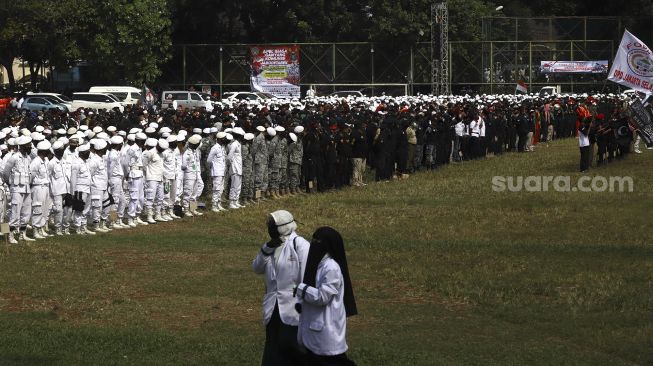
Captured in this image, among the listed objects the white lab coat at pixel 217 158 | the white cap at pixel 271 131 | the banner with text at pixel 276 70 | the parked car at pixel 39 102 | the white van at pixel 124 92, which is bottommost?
the white lab coat at pixel 217 158

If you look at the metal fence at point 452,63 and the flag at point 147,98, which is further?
the metal fence at point 452,63

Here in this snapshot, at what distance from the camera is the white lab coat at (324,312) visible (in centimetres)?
979

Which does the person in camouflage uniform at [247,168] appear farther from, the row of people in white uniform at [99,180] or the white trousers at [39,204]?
the white trousers at [39,204]

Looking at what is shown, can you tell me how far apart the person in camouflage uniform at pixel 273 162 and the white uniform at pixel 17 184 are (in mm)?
9229

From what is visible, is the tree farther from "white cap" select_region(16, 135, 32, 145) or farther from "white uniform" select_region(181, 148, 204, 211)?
"white cap" select_region(16, 135, 32, 145)

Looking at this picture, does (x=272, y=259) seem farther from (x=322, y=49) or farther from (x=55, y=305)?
(x=322, y=49)

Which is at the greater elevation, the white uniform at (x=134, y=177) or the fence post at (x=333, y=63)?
the fence post at (x=333, y=63)

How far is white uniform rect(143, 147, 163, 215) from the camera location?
1001 inches

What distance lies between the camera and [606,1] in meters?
80.7

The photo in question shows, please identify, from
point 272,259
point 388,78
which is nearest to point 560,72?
point 388,78

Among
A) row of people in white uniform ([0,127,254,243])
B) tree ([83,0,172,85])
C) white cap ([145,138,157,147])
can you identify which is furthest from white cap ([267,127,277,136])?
tree ([83,0,172,85])

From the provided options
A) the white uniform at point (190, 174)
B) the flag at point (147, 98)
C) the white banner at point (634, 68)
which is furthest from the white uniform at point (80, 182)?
the flag at point (147, 98)

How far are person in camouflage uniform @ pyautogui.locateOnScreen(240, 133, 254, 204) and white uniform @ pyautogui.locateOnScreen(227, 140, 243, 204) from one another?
0.88 m

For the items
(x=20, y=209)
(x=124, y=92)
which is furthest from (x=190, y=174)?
(x=124, y=92)
